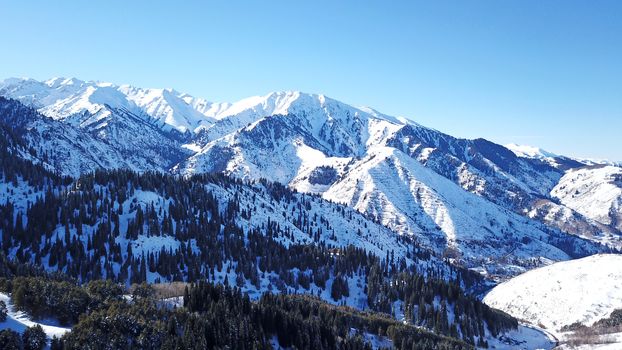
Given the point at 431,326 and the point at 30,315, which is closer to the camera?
the point at 30,315

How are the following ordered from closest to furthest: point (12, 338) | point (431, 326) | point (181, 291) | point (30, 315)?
point (12, 338)
point (30, 315)
point (181, 291)
point (431, 326)

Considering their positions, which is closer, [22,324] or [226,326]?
[22,324]

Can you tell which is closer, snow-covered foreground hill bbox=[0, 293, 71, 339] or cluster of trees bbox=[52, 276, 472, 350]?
snow-covered foreground hill bbox=[0, 293, 71, 339]

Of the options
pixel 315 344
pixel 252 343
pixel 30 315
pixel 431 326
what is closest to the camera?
pixel 30 315

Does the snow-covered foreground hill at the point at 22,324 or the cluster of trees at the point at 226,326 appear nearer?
the snow-covered foreground hill at the point at 22,324

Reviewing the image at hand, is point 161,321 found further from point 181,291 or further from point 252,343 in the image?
point 181,291

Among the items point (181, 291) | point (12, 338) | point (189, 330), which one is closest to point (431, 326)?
point (181, 291)

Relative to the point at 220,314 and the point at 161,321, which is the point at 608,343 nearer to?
the point at 220,314

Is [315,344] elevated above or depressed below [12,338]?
below

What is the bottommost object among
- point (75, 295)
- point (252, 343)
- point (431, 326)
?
point (431, 326)

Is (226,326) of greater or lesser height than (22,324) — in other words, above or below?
below
